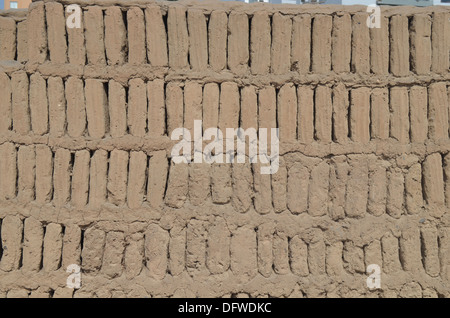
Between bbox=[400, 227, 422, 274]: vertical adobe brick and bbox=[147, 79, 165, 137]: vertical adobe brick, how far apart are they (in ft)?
6.70

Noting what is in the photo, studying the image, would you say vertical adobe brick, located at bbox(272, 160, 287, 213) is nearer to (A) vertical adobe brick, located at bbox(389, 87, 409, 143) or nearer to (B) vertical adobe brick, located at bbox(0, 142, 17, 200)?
(A) vertical adobe brick, located at bbox(389, 87, 409, 143)

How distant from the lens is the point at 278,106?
321 cm

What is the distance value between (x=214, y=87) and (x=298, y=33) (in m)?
0.77

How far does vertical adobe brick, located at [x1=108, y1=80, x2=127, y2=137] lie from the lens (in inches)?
124

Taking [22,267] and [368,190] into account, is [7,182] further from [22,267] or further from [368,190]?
[368,190]

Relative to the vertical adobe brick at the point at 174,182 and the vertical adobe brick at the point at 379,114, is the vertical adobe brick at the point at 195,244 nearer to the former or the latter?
the vertical adobe brick at the point at 174,182

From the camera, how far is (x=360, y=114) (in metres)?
3.23

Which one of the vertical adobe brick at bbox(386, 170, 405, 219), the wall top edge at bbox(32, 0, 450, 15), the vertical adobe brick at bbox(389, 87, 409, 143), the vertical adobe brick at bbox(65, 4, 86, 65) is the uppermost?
the wall top edge at bbox(32, 0, 450, 15)

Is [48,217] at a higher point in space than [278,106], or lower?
lower

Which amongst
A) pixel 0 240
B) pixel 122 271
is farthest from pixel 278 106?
pixel 0 240

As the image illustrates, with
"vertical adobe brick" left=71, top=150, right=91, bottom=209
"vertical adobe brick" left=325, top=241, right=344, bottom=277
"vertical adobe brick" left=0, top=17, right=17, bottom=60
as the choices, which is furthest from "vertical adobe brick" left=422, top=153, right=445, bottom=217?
"vertical adobe brick" left=0, top=17, right=17, bottom=60

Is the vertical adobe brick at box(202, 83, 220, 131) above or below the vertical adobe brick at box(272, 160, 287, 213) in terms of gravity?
above

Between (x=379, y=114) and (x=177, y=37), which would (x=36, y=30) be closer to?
(x=177, y=37)

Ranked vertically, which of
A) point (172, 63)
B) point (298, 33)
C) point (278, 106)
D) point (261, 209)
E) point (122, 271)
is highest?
point (298, 33)
